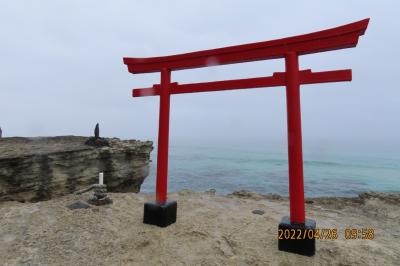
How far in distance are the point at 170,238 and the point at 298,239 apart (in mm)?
2356

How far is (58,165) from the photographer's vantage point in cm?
1136

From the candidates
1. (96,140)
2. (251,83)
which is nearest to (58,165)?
(96,140)

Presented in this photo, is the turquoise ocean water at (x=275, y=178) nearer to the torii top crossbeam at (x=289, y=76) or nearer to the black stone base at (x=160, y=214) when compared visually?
the black stone base at (x=160, y=214)

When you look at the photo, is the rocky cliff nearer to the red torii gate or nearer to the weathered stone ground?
the weathered stone ground

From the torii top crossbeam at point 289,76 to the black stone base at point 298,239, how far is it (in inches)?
5.9

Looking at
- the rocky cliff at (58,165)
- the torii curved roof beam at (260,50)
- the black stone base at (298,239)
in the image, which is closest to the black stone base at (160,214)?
the black stone base at (298,239)

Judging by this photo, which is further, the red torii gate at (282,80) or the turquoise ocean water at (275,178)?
the turquoise ocean water at (275,178)

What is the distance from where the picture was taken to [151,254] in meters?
4.18

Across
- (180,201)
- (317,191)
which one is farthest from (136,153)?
(317,191)

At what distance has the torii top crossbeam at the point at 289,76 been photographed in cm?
425

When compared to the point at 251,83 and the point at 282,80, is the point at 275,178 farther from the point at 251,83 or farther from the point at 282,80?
the point at 282,80

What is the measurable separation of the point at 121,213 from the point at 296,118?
4623 mm

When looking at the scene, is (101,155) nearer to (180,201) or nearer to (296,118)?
(180,201)

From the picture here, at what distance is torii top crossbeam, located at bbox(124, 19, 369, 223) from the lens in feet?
13.9
